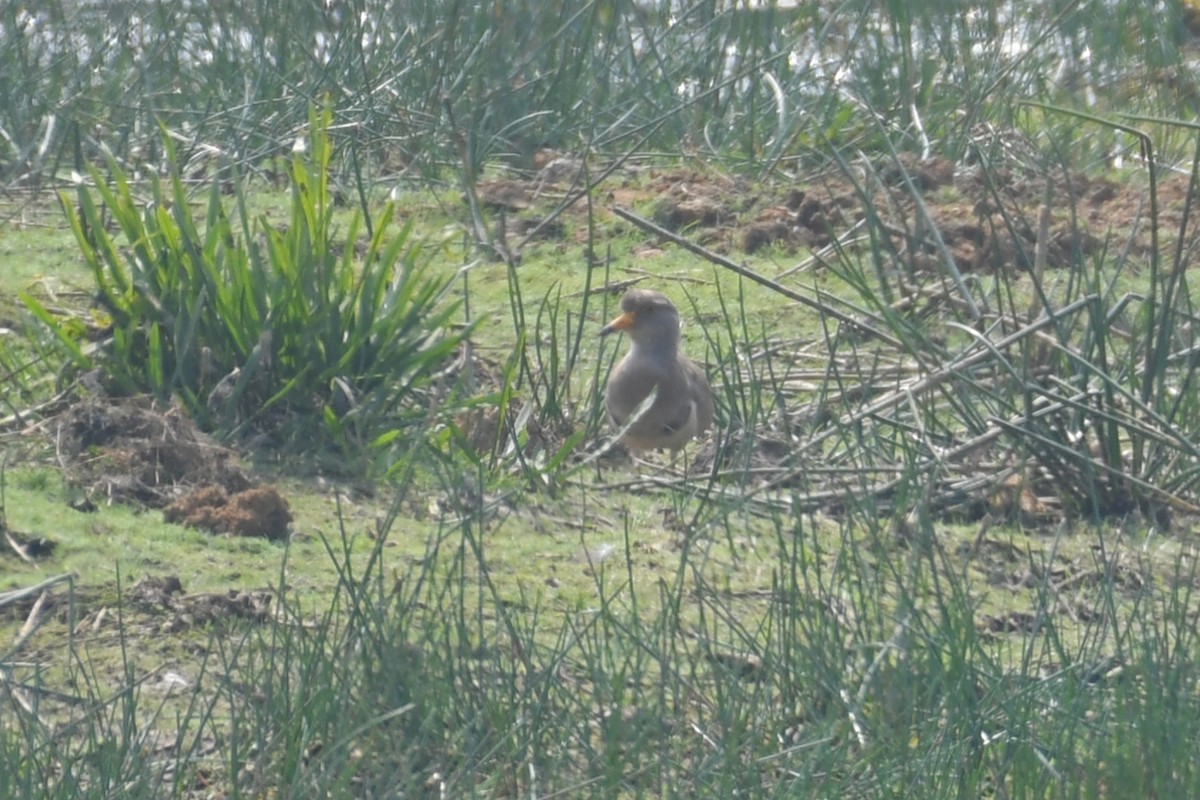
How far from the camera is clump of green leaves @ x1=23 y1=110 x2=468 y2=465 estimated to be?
482 centimetres

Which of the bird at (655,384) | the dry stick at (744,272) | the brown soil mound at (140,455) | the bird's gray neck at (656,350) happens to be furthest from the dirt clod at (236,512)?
the bird's gray neck at (656,350)

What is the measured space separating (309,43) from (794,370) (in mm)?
3534

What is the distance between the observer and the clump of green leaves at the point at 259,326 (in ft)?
15.8

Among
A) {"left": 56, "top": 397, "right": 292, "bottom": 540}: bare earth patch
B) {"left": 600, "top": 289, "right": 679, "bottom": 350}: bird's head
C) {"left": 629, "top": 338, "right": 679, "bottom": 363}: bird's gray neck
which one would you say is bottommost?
{"left": 56, "top": 397, "right": 292, "bottom": 540}: bare earth patch

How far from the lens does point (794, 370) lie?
5762 millimetres

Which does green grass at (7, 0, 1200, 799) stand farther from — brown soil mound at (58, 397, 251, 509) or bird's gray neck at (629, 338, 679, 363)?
bird's gray neck at (629, 338, 679, 363)

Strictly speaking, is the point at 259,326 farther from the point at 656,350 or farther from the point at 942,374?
the point at 942,374

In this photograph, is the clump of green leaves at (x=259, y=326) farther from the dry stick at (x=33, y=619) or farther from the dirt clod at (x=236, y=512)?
the dry stick at (x=33, y=619)

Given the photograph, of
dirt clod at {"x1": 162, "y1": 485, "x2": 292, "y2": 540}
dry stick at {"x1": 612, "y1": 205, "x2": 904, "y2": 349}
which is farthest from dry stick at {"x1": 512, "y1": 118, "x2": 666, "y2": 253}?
dirt clod at {"x1": 162, "y1": 485, "x2": 292, "y2": 540}

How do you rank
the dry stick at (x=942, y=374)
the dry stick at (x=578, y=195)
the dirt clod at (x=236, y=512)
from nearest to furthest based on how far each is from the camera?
1. the dry stick at (x=942, y=374)
2. the dirt clod at (x=236, y=512)
3. the dry stick at (x=578, y=195)

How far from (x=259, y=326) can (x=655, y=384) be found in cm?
113

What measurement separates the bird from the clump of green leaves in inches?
22.5

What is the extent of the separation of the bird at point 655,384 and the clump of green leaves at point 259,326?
0.57 metres

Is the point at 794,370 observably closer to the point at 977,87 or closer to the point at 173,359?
the point at 173,359
